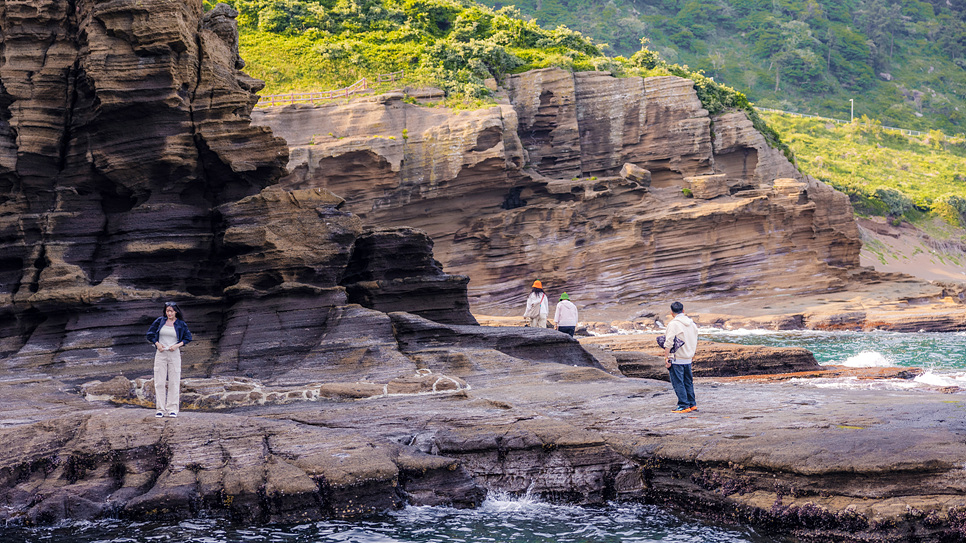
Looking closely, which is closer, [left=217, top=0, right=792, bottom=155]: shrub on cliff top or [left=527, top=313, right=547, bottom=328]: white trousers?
[left=527, top=313, right=547, bottom=328]: white trousers

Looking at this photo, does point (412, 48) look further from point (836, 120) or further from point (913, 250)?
point (836, 120)

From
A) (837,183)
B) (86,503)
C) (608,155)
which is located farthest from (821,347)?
(837,183)

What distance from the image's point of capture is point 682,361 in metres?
12.3

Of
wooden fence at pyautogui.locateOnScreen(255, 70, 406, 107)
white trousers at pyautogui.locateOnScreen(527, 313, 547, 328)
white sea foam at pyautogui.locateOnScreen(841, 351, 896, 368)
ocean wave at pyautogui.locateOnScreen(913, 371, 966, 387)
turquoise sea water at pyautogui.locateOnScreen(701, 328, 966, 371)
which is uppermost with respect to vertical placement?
wooden fence at pyautogui.locateOnScreen(255, 70, 406, 107)

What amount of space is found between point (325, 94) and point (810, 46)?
73642 millimetres

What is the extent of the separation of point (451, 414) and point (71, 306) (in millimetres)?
9227

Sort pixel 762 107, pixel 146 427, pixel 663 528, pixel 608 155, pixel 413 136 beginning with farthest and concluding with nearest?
1. pixel 762 107
2. pixel 608 155
3. pixel 413 136
4. pixel 146 427
5. pixel 663 528

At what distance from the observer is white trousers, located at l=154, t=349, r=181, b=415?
12.3 metres

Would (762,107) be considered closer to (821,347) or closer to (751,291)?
(751,291)

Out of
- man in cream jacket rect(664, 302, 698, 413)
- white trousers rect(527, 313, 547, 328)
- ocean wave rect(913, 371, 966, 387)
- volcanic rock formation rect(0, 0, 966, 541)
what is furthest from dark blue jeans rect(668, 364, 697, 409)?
white trousers rect(527, 313, 547, 328)

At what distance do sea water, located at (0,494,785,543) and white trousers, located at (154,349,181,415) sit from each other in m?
2.89

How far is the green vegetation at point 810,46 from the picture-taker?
92.8m

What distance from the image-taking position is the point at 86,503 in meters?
9.75

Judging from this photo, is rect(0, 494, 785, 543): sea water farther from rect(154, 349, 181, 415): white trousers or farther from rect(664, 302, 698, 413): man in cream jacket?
rect(154, 349, 181, 415): white trousers
